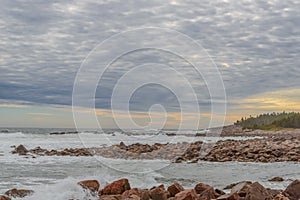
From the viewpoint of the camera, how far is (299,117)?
60906 millimetres

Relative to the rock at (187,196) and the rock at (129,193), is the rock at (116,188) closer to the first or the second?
the rock at (129,193)

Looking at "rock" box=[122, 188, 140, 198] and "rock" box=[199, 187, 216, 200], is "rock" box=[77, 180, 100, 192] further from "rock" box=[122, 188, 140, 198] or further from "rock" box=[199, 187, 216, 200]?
"rock" box=[199, 187, 216, 200]

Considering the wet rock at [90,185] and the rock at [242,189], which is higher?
the rock at [242,189]

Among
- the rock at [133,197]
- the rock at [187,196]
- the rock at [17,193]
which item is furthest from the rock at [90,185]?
the rock at [187,196]

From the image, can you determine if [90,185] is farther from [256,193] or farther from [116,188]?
[256,193]

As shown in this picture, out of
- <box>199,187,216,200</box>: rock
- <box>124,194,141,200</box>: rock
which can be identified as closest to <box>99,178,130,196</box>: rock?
<box>124,194,141,200</box>: rock

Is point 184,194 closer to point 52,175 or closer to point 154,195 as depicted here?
point 154,195

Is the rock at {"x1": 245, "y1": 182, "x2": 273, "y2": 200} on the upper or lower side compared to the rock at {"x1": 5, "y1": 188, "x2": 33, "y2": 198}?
upper

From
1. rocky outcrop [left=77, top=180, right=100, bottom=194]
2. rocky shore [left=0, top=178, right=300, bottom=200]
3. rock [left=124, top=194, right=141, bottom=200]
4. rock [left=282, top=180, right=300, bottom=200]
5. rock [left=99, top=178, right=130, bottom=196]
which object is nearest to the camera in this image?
rocky shore [left=0, top=178, right=300, bottom=200]

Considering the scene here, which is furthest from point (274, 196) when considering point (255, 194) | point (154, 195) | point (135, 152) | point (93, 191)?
point (135, 152)

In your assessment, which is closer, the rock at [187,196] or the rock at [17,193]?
the rock at [187,196]

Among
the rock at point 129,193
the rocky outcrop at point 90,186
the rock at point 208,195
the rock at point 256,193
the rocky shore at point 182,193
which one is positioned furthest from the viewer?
the rocky outcrop at point 90,186

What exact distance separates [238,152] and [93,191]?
12252mm

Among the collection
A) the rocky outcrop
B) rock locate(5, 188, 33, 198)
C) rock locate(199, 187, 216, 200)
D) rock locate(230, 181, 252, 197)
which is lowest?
rock locate(5, 188, 33, 198)
